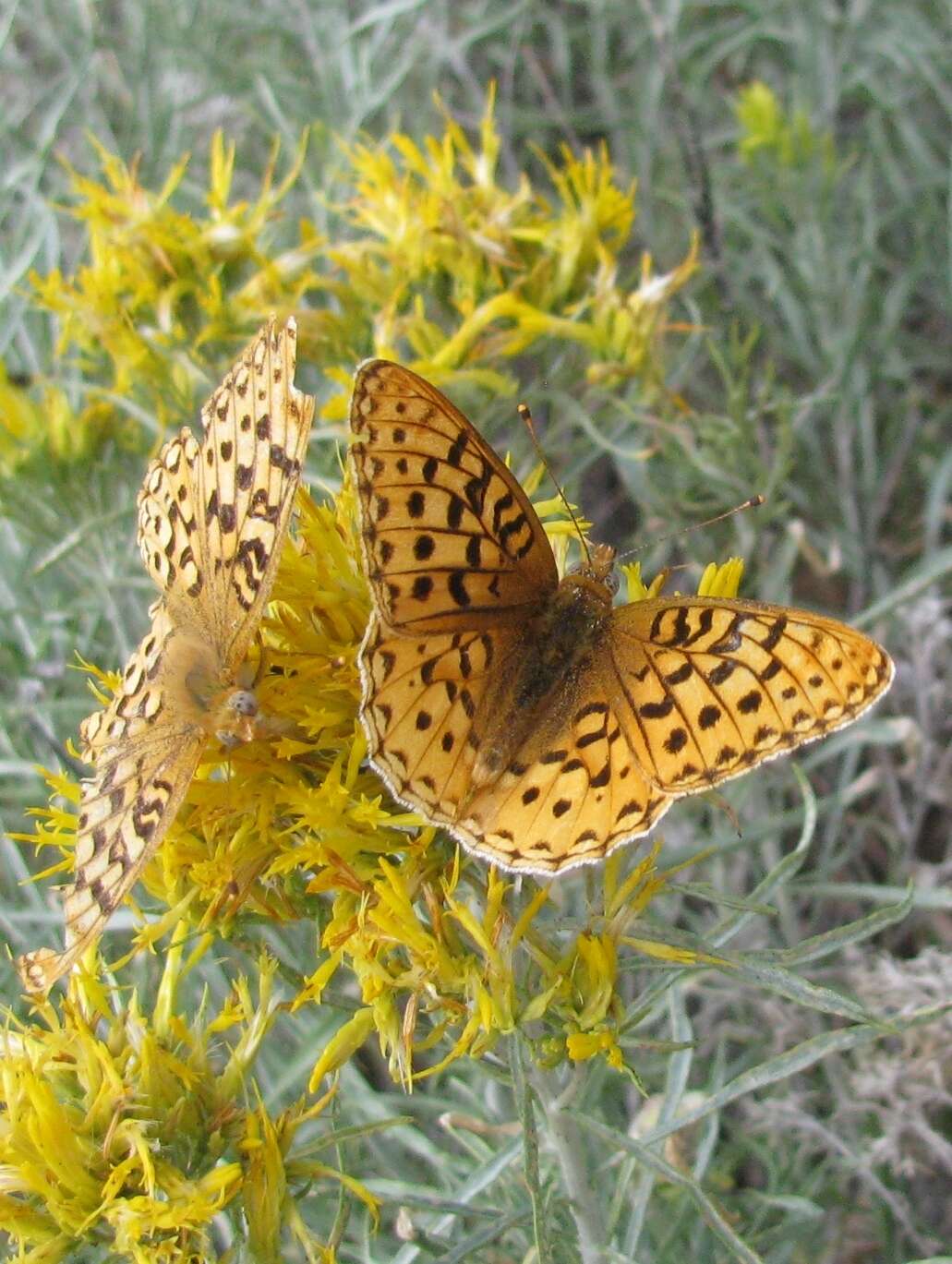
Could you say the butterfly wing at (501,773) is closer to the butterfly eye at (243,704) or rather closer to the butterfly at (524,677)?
the butterfly at (524,677)

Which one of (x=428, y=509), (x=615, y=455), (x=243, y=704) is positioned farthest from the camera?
(x=615, y=455)

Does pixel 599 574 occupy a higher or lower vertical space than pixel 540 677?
higher

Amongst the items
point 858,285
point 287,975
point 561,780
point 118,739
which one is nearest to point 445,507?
point 561,780

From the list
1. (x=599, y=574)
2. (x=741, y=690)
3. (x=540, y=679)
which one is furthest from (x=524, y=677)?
(x=741, y=690)

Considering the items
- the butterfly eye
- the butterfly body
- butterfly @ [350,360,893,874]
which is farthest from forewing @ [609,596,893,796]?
the butterfly eye

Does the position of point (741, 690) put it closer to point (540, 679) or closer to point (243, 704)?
point (540, 679)

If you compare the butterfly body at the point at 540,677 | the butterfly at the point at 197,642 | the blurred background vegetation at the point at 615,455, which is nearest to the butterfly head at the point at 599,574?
the butterfly body at the point at 540,677

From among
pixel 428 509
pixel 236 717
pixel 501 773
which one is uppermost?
pixel 428 509

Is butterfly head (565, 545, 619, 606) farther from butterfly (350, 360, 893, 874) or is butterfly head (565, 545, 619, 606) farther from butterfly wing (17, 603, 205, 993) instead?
butterfly wing (17, 603, 205, 993)
